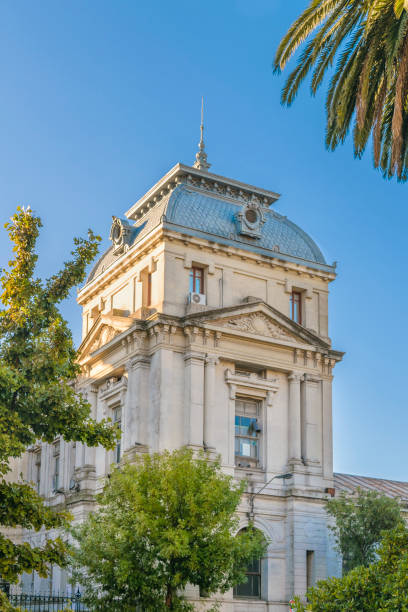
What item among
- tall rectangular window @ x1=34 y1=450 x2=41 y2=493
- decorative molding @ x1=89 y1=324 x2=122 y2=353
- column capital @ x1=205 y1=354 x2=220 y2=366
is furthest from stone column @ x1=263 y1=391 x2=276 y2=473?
tall rectangular window @ x1=34 y1=450 x2=41 y2=493

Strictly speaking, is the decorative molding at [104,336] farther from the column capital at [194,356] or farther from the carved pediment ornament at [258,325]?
the carved pediment ornament at [258,325]

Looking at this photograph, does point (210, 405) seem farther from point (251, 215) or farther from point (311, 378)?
point (251, 215)

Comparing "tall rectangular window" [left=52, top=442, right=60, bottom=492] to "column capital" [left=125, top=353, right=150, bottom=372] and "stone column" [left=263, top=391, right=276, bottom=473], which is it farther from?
"stone column" [left=263, top=391, right=276, bottom=473]

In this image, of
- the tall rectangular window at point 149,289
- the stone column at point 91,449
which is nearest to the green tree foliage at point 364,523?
the stone column at point 91,449

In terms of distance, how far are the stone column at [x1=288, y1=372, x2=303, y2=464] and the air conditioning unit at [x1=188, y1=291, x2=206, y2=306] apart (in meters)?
5.65

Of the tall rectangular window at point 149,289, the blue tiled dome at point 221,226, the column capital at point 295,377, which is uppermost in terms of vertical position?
the blue tiled dome at point 221,226

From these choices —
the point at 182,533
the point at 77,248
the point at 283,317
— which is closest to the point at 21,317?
the point at 77,248

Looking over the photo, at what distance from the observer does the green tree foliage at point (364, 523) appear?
39.4 metres

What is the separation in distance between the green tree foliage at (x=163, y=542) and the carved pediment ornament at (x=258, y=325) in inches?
411

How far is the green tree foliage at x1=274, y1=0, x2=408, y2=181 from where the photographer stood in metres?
19.6

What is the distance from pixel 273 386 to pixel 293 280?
19.2 feet

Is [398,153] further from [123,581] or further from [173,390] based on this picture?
[173,390]

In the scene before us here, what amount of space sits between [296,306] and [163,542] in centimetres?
1849

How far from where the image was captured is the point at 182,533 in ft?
102
